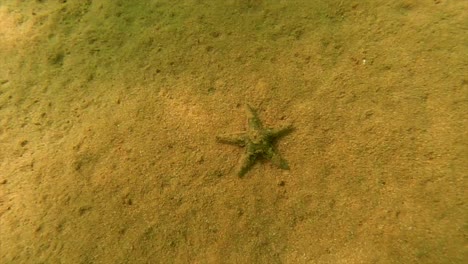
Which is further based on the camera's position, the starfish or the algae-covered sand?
the starfish

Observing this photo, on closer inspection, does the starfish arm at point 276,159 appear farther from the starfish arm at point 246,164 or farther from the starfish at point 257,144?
the starfish arm at point 246,164

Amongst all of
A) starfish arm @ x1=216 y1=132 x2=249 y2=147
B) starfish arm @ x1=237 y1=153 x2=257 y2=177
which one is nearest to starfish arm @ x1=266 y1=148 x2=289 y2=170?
starfish arm @ x1=237 y1=153 x2=257 y2=177

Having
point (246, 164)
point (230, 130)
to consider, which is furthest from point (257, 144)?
point (230, 130)

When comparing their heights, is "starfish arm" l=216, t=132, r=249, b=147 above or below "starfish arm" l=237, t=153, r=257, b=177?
above

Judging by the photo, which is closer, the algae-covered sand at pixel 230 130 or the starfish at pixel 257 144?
the algae-covered sand at pixel 230 130

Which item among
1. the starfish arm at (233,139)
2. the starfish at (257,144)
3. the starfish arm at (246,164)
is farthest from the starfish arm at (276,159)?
the starfish arm at (233,139)

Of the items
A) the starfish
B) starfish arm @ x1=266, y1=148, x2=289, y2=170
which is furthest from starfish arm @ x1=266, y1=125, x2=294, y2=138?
starfish arm @ x1=266, y1=148, x2=289, y2=170

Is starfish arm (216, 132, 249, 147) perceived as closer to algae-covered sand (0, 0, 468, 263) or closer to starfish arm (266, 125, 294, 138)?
algae-covered sand (0, 0, 468, 263)

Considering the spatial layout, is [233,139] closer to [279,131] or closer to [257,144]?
[257,144]
